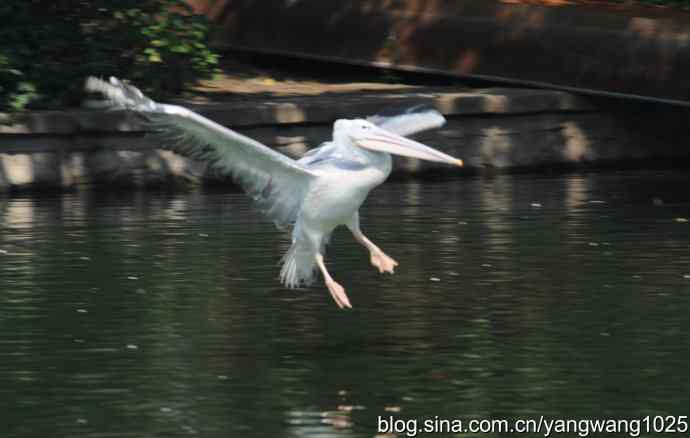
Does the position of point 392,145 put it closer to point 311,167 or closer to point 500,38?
point 311,167

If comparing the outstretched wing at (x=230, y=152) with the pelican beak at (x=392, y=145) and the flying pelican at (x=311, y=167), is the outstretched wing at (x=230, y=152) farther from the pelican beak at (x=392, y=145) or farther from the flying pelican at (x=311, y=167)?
the pelican beak at (x=392, y=145)

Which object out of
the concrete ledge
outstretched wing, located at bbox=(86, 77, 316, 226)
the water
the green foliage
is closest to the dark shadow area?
the concrete ledge

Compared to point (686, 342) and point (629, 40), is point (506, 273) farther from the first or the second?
point (629, 40)

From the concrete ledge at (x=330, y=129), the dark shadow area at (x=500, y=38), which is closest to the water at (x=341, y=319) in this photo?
the concrete ledge at (x=330, y=129)

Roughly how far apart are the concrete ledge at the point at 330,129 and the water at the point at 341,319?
0.78m

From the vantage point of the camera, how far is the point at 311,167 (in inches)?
361

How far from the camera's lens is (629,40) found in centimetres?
1656

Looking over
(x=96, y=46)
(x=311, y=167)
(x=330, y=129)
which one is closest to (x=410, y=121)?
(x=311, y=167)

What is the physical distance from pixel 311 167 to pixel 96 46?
7340 mm

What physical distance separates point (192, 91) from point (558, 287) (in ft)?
24.4

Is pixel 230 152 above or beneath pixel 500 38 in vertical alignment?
above

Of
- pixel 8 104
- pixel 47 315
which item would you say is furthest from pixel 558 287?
pixel 8 104

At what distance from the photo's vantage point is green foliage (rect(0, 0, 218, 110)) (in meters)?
15.8

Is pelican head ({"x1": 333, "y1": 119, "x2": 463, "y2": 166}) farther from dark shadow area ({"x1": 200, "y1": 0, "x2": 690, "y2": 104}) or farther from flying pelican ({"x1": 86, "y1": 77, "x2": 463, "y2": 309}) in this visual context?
dark shadow area ({"x1": 200, "y1": 0, "x2": 690, "y2": 104})
